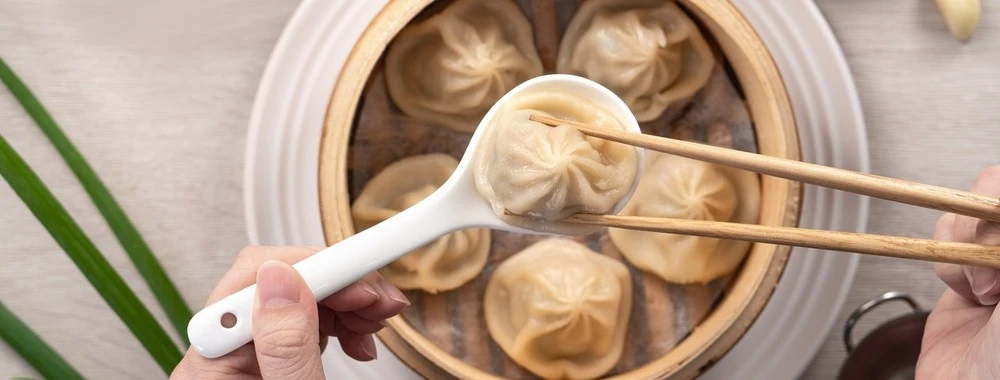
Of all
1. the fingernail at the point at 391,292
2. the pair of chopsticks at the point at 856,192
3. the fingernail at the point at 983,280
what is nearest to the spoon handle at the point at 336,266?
the fingernail at the point at 391,292

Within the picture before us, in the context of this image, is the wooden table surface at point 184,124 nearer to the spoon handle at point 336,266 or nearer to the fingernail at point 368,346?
the fingernail at point 368,346

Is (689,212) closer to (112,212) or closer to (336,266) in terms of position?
(336,266)

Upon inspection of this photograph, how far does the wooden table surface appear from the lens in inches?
56.2

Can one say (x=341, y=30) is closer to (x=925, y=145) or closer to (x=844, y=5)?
(x=844, y=5)

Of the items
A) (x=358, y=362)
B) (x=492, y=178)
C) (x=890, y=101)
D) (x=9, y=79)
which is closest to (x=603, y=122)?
(x=492, y=178)

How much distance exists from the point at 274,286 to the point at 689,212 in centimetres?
75

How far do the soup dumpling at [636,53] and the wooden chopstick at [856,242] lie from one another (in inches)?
20.5

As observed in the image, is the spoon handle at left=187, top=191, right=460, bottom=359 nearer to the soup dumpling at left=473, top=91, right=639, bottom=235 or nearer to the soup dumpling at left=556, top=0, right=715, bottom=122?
the soup dumpling at left=473, top=91, right=639, bottom=235

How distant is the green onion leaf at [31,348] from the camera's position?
4.11 ft

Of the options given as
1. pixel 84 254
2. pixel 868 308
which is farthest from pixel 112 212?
pixel 868 308

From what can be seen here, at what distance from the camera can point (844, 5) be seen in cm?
144

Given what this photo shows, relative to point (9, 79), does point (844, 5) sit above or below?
above

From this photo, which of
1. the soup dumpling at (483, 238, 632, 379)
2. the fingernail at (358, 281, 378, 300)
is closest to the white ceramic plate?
the soup dumpling at (483, 238, 632, 379)

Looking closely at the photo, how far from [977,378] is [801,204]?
1.25 feet
